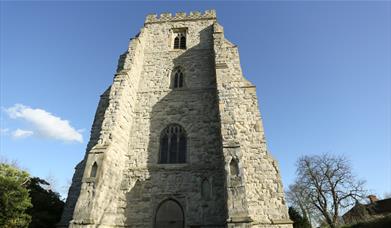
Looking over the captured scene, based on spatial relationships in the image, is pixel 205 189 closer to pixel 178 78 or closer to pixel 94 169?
pixel 94 169

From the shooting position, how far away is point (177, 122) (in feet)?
42.0

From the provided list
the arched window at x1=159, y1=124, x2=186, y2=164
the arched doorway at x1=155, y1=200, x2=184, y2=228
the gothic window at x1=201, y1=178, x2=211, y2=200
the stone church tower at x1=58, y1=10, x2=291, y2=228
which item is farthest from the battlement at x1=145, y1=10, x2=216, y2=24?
the arched doorway at x1=155, y1=200, x2=184, y2=228

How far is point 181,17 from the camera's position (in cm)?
1814

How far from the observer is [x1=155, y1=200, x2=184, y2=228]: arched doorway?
10.3 metres

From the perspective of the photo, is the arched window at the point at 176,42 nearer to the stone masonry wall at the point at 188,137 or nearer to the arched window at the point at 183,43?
the arched window at the point at 183,43

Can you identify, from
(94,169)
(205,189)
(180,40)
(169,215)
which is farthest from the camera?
(180,40)

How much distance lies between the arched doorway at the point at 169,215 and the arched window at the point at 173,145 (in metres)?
2.18

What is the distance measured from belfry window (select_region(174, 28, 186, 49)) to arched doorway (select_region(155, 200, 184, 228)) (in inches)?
443

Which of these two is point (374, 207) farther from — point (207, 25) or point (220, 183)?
point (207, 25)

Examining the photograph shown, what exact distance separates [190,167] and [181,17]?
1270 centimetres

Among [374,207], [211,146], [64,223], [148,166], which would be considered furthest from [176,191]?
[374,207]

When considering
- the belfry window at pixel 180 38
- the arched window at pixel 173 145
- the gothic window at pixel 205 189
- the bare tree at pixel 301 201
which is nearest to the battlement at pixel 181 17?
the belfry window at pixel 180 38

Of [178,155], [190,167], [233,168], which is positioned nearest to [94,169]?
[178,155]

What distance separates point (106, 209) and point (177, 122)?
18.5 feet
